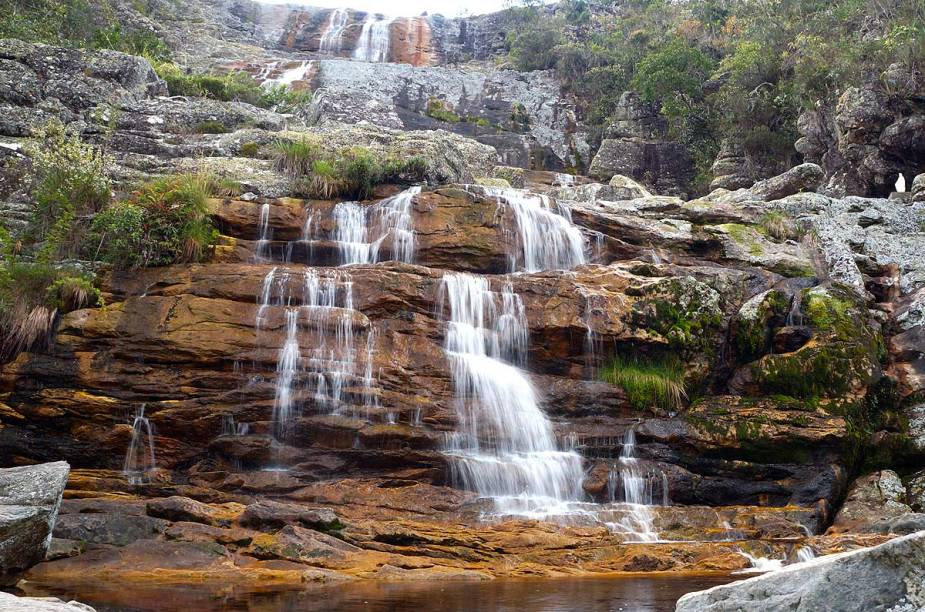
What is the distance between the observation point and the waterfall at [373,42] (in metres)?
48.3

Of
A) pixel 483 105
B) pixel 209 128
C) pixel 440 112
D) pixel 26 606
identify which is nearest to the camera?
pixel 26 606

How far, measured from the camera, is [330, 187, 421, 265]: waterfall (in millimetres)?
15859

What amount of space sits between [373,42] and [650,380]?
41.1 meters

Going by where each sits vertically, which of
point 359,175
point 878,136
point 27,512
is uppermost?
point 878,136

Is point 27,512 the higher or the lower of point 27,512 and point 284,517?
the higher

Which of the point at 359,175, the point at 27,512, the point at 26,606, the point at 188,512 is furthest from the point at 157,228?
the point at 26,606

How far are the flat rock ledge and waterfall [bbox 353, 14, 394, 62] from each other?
1828 inches

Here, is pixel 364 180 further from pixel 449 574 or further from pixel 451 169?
pixel 449 574

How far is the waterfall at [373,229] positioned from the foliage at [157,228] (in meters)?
2.48

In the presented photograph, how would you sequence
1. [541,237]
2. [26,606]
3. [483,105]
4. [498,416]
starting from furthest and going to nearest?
[483,105] → [541,237] → [498,416] → [26,606]

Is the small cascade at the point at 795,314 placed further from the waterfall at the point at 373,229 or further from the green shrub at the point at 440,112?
the green shrub at the point at 440,112

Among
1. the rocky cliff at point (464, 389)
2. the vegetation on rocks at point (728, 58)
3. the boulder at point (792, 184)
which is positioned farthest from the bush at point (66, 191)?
the vegetation on rocks at point (728, 58)

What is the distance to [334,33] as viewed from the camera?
50062mm

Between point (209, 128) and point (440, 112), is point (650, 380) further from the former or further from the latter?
point (440, 112)
